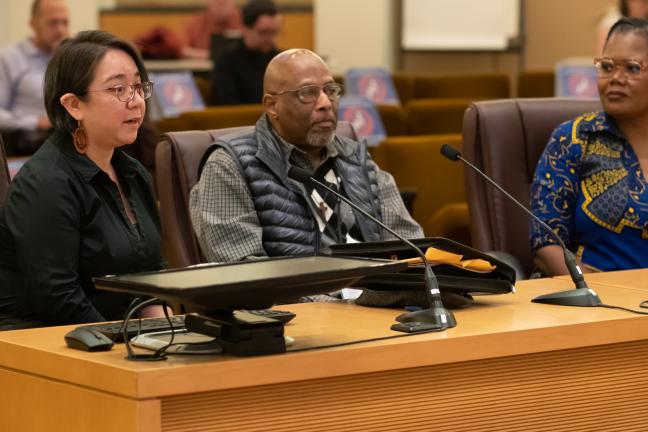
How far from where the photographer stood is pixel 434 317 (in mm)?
→ 2461

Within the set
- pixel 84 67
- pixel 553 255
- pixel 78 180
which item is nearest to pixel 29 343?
pixel 78 180

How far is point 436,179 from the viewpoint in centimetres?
576

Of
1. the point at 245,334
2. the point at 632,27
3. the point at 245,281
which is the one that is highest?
the point at 632,27

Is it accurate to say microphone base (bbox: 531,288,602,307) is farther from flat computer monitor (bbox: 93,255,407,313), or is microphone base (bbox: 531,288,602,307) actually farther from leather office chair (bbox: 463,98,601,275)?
leather office chair (bbox: 463,98,601,275)

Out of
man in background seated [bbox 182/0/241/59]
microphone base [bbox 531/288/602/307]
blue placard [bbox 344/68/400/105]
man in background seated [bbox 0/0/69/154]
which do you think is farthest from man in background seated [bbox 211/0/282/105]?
microphone base [bbox 531/288/602/307]

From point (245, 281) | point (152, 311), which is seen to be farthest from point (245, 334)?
point (152, 311)

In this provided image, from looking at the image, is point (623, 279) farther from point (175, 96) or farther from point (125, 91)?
point (175, 96)

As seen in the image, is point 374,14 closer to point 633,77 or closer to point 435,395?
point 633,77

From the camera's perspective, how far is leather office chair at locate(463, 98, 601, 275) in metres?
4.15

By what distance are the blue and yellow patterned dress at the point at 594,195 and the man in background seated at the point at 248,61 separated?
4257 mm

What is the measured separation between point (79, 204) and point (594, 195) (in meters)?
1.56

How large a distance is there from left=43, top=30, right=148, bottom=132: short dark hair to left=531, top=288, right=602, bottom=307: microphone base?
1095mm

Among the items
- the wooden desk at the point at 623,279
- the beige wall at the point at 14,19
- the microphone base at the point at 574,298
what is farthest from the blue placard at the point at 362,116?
the microphone base at the point at 574,298

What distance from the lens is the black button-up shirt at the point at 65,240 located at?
284cm
